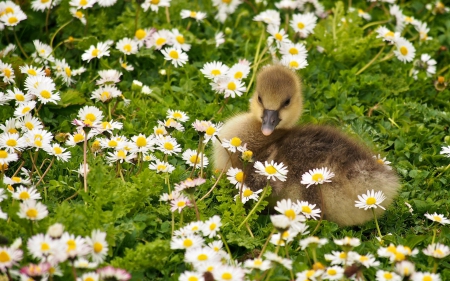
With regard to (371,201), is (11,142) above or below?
above

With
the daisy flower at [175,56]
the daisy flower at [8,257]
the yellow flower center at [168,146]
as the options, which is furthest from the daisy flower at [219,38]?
the daisy flower at [8,257]

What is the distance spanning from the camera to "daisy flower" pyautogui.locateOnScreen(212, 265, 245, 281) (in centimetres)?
276

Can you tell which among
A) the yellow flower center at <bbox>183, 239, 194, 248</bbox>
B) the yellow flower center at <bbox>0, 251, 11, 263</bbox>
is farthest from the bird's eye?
the yellow flower center at <bbox>0, 251, 11, 263</bbox>

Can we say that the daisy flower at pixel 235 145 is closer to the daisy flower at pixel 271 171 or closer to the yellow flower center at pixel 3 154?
the daisy flower at pixel 271 171

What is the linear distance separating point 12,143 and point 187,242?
123 centimetres

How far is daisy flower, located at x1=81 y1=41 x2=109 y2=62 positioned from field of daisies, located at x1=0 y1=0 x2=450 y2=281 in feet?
0.05

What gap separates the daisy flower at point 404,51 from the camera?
5082 millimetres

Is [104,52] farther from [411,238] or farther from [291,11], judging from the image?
[411,238]

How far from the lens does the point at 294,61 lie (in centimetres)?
477

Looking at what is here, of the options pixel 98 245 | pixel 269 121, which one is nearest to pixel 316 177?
pixel 269 121

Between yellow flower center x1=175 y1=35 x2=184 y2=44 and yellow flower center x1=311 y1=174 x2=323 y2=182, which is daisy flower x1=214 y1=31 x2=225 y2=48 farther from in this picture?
yellow flower center x1=311 y1=174 x2=323 y2=182

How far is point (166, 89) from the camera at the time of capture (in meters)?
4.79

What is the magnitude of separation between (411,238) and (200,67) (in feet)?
7.21

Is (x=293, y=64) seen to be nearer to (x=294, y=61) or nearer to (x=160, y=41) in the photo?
(x=294, y=61)
